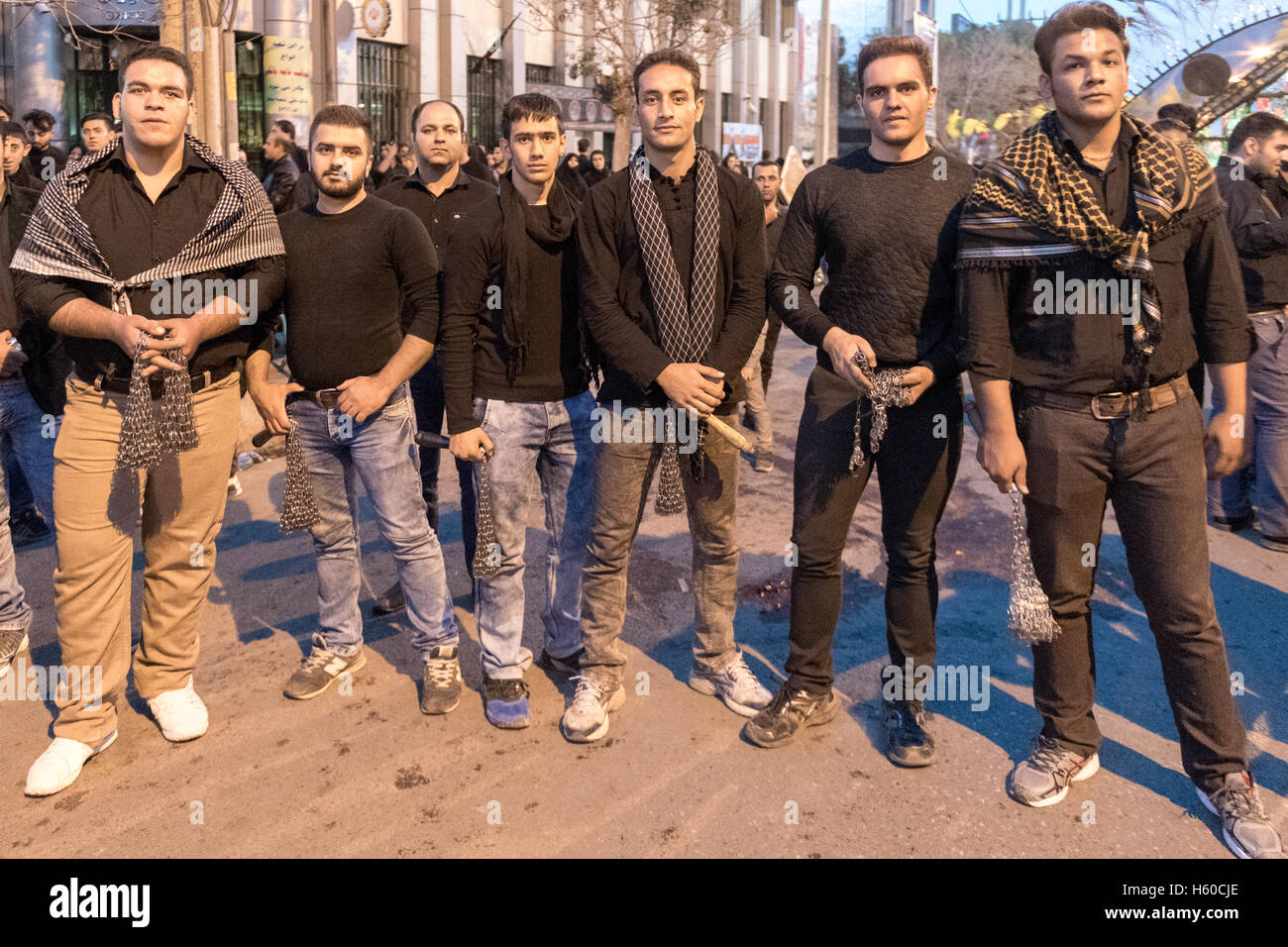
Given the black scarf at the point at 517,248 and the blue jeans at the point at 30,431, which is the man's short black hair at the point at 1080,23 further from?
the blue jeans at the point at 30,431

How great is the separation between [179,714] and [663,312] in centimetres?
227

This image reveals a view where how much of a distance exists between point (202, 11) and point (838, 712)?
699 centimetres

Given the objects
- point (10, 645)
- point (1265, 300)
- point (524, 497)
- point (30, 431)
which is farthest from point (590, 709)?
point (1265, 300)

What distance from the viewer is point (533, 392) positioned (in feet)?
13.9

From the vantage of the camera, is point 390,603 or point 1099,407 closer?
point 1099,407

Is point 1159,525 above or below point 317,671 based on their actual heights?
above

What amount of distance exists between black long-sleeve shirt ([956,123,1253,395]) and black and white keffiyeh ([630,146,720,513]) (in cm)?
93

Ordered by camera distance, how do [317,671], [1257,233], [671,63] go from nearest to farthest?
[671,63] → [317,671] → [1257,233]

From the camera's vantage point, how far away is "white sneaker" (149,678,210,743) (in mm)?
4172

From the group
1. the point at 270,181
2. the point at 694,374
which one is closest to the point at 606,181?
the point at 694,374

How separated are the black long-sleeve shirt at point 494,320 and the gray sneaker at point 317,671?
3.86ft

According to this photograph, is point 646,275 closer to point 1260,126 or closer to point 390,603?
point 390,603

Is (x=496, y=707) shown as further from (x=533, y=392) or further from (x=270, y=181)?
(x=270, y=181)

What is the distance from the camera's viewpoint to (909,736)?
13.2 feet
